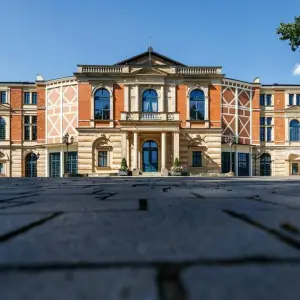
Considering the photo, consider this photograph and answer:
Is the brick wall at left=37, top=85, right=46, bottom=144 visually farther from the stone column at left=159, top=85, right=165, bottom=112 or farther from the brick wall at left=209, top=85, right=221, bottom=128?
the brick wall at left=209, top=85, right=221, bottom=128

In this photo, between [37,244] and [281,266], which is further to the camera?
[37,244]

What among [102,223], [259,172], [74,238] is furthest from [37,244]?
[259,172]

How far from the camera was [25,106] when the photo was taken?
3316 cm

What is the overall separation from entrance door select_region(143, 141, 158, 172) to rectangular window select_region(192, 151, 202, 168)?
384 centimetres

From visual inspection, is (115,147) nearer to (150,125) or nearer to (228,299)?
(150,125)

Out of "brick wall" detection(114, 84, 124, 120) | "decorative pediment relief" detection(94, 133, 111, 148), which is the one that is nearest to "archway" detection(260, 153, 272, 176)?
"brick wall" detection(114, 84, 124, 120)

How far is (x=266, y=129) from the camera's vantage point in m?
33.8

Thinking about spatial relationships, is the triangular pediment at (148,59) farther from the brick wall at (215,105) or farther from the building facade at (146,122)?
the brick wall at (215,105)

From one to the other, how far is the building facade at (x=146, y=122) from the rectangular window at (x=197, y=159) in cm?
10

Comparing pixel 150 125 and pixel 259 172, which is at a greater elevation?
pixel 150 125

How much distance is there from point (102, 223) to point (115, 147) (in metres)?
26.1

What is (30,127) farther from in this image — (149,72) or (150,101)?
(149,72)

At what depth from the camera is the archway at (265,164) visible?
33281 millimetres

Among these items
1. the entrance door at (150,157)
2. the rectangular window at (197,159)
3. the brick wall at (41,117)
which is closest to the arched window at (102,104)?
the entrance door at (150,157)
